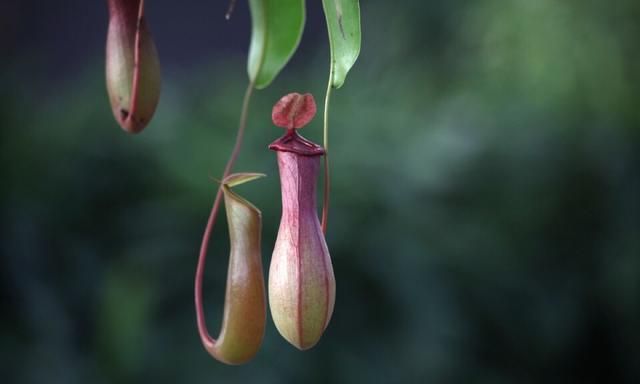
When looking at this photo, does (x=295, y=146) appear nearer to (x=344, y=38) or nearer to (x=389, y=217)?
(x=344, y=38)

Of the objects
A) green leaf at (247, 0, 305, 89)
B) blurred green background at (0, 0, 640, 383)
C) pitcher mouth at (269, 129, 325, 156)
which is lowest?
blurred green background at (0, 0, 640, 383)

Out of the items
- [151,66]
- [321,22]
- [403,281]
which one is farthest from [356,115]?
[151,66]

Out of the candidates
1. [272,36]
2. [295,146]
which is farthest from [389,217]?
[272,36]

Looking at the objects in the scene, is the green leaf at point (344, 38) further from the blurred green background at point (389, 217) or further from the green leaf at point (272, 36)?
the blurred green background at point (389, 217)

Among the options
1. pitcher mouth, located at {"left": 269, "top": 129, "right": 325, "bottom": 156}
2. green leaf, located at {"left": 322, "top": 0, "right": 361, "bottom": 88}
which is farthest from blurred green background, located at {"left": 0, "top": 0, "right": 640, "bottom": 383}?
green leaf, located at {"left": 322, "top": 0, "right": 361, "bottom": 88}

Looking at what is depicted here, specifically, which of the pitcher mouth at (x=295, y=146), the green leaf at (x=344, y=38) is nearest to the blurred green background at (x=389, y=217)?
the pitcher mouth at (x=295, y=146)

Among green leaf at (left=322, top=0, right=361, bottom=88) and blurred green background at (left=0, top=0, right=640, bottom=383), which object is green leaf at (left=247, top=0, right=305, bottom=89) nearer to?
green leaf at (left=322, top=0, right=361, bottom=88)
